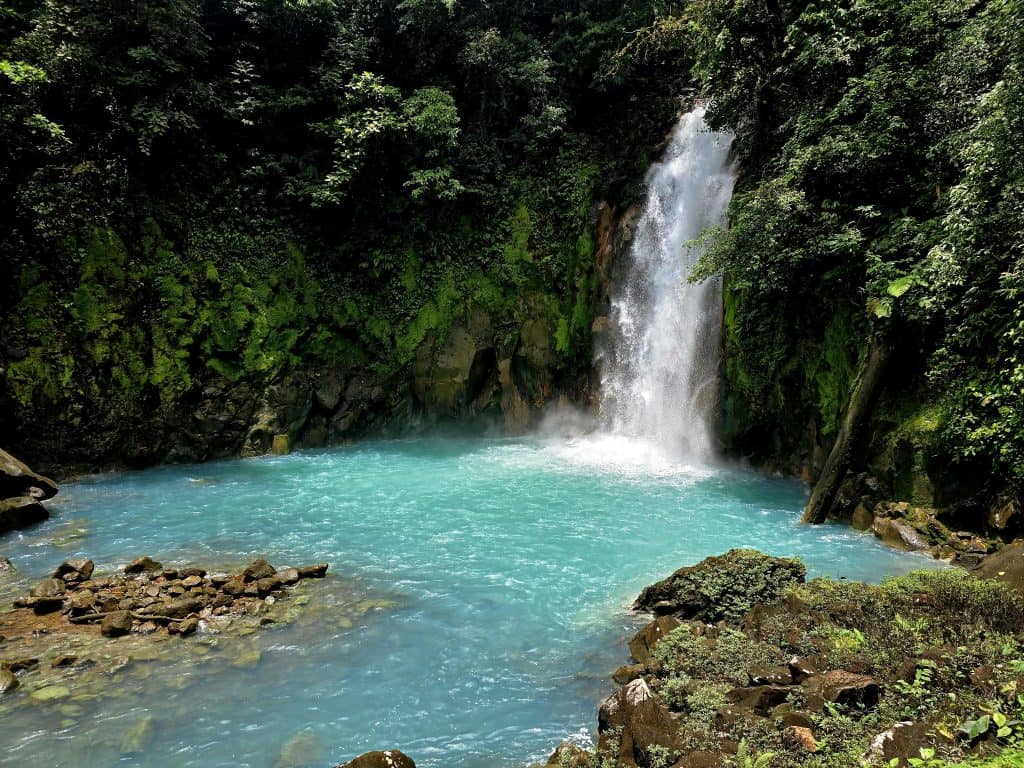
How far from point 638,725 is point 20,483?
490 inches

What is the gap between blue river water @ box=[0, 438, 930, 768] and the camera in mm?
4973

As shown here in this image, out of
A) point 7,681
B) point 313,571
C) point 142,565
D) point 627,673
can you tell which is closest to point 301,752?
point 627,673

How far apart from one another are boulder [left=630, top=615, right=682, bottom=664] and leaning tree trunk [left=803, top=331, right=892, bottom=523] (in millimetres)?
5528

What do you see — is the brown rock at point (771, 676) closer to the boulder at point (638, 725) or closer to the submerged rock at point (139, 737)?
the boulder at point (638, 725)

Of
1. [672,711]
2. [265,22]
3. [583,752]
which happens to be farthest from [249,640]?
[265,22]

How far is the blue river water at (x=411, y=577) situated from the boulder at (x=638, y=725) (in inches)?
19.8

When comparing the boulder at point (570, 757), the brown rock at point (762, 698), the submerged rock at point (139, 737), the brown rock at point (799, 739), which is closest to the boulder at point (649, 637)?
the brown rock at point (762, 698)

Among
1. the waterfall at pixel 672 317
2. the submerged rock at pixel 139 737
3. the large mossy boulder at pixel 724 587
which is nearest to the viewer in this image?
the submerged rock at pixel 139 737

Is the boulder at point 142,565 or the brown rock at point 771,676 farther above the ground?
the brown rock at point 771,676

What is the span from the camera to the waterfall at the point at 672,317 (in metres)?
15.6

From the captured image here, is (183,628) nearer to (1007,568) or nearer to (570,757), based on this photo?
(570,757)

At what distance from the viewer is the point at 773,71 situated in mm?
12977

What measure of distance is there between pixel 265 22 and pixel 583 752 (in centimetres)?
2155

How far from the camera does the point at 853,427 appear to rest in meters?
10.1
